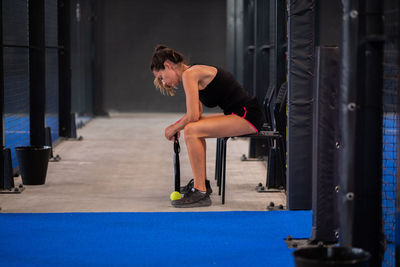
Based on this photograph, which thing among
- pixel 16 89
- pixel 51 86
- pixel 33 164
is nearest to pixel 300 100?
pixel 33 164

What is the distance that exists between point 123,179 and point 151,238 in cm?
247

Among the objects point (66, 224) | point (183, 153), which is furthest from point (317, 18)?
point (183, 153)

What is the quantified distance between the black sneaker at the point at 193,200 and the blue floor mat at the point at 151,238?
0.67 ft

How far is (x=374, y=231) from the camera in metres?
3.27

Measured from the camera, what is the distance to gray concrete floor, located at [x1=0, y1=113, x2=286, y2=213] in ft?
18.4

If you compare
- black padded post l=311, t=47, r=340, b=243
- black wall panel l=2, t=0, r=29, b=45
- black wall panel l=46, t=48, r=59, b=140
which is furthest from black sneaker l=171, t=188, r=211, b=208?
black wall panel l=2, t=0, r=29, b=45

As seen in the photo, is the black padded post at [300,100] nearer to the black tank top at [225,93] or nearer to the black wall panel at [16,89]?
the black tank top at [225,93]

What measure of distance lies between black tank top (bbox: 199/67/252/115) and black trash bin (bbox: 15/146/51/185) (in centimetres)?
179

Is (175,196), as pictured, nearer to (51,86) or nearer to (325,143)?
(325,143)

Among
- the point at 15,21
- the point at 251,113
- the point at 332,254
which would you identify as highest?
the point at 15,21

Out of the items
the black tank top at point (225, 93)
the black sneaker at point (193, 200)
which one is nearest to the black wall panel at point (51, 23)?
the black tank top at point (225, 93)

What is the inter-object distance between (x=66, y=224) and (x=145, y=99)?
36.2 ft

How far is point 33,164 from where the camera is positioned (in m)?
6.40

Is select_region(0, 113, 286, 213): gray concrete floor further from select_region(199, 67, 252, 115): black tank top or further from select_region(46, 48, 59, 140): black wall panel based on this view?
select_region(46, 48, 59, 140): black wall panel
